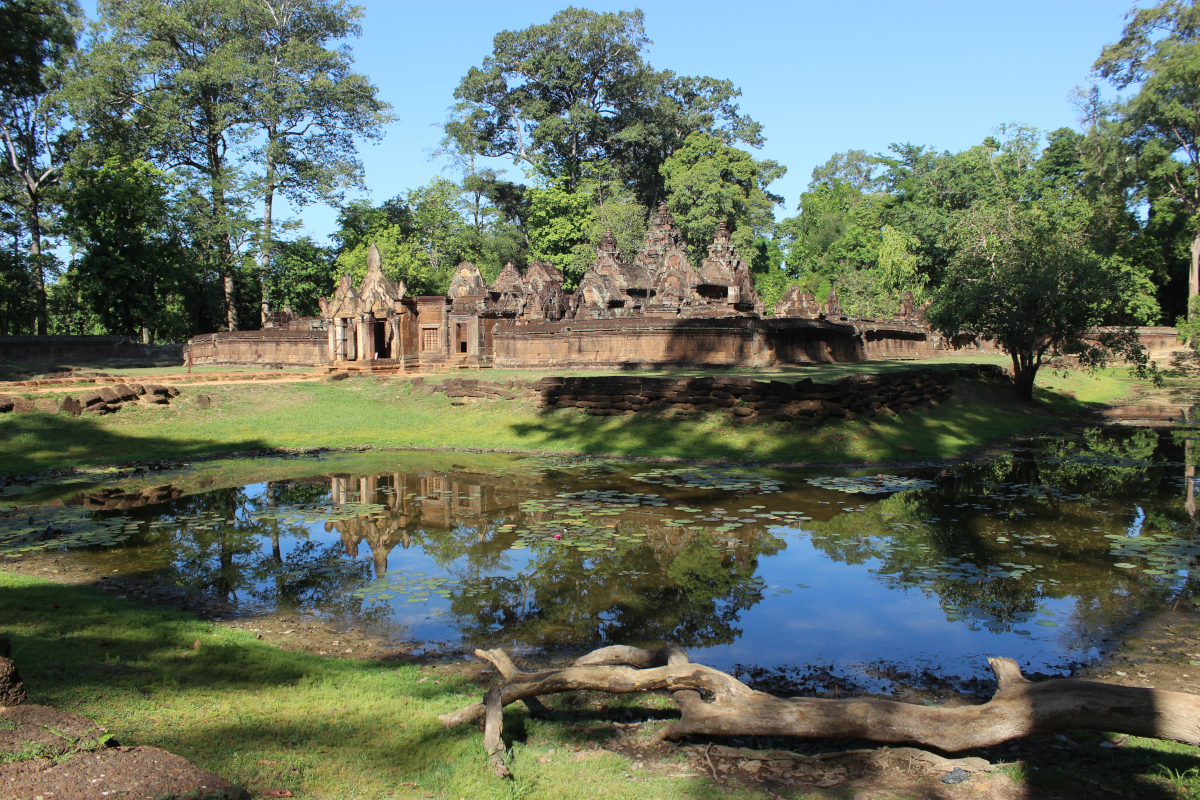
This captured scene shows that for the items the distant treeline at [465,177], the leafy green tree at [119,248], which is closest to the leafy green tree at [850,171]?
the distant treeline at [465,177]

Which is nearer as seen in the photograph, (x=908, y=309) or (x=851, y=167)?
(x=908, y=309)

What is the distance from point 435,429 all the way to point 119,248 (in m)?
27.8

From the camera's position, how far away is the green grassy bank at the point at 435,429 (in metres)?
17.2

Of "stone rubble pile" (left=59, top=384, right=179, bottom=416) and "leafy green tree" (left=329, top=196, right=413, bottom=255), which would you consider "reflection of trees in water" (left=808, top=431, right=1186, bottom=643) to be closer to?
"stone rubble pile" (left=59, top=384, right=179, bottom=416)

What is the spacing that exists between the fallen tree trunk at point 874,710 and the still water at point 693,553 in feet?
4.90

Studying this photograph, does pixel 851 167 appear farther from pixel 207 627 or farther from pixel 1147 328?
pixel 207 627

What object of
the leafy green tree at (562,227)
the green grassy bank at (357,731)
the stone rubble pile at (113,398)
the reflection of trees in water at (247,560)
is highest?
the leafy green tree at (562,227)

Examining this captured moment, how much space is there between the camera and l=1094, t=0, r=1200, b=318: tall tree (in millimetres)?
41156

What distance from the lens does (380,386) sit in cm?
2441

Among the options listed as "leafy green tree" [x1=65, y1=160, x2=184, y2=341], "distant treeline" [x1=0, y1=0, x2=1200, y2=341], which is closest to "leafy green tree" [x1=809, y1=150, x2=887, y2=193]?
"distant treeline" [x1=0, y1=0, x2=1200, y2=341]

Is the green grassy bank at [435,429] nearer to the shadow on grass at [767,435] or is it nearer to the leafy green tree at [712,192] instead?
the shadow on grass at [767,435]

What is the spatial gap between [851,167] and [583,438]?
88.7 m

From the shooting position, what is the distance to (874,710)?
4516 mm

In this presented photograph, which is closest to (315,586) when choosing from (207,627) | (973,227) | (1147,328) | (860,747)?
(207,627)
